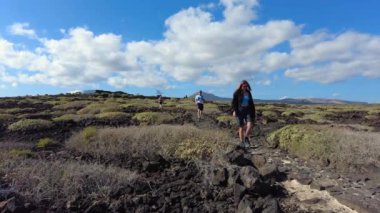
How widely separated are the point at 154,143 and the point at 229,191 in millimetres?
5843

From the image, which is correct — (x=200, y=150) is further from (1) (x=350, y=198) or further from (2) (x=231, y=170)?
(1) (x=350, y=198)

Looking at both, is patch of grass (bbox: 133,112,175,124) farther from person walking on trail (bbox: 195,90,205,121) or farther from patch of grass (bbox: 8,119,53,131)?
patch of grass (bbox: 8,119,53,131)

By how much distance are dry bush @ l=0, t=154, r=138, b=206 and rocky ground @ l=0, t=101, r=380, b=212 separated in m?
0.19

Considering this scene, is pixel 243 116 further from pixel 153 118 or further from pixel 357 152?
pixel 153 118

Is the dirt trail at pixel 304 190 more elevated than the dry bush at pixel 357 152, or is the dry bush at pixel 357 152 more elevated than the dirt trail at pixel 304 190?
the dry bush at pixel 357 152

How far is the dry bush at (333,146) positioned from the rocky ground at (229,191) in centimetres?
49

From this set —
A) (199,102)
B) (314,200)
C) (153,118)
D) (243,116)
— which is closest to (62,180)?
(314,200)

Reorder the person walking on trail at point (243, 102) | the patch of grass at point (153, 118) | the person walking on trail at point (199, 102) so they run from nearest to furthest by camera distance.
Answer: the person walking on trail at point (243, 102), the patch of grass at point (153, 118), the person walking on trail at point (199, 102)

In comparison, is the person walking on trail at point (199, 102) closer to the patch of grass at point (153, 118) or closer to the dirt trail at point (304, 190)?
the patch of grass at point (153, 118)

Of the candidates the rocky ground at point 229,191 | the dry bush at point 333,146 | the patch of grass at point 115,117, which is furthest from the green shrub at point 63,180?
the patch of grass at point 115,117

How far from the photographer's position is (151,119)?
27.9m

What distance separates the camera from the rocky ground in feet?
30.1

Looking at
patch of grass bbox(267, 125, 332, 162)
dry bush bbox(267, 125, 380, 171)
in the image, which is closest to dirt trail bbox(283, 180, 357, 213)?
dry bush bbox(267, 125, 380, 171)

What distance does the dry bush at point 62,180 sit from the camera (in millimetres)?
9633
